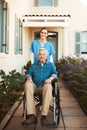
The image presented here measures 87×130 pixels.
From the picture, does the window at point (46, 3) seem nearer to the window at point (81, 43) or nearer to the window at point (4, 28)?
the window at point (81, 43)

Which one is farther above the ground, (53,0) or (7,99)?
(53,0)

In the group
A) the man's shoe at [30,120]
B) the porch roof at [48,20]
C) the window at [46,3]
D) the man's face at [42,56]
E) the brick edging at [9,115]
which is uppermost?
the window at [46,3]

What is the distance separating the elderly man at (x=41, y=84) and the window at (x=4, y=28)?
3.57m

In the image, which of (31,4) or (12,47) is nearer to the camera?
(12,47)

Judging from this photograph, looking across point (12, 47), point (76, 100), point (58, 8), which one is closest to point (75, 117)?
point (76, 100)

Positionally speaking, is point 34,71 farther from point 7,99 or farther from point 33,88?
point 7,99

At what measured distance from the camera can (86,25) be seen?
20703 mm

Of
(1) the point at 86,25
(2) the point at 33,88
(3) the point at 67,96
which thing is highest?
(1) the point at 86,25

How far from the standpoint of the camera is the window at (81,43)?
20.7 metres

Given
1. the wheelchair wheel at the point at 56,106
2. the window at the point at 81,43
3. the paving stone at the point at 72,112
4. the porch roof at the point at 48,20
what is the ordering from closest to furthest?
the wheelchair wheel at the point at 56,106
the paving stone at the point at 72,112
the porch roof at the point at 48,20
the window at the point at 81,43

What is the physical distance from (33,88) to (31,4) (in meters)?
15.6

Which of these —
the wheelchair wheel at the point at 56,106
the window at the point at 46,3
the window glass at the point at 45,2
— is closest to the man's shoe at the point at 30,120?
the wheelchair wheel at the point at 56,106

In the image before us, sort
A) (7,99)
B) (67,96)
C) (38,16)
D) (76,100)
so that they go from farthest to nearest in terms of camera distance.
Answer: (38,16) < (67,96) < (76,100) < (7,99)

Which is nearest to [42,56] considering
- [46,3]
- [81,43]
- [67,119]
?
[67,119]
